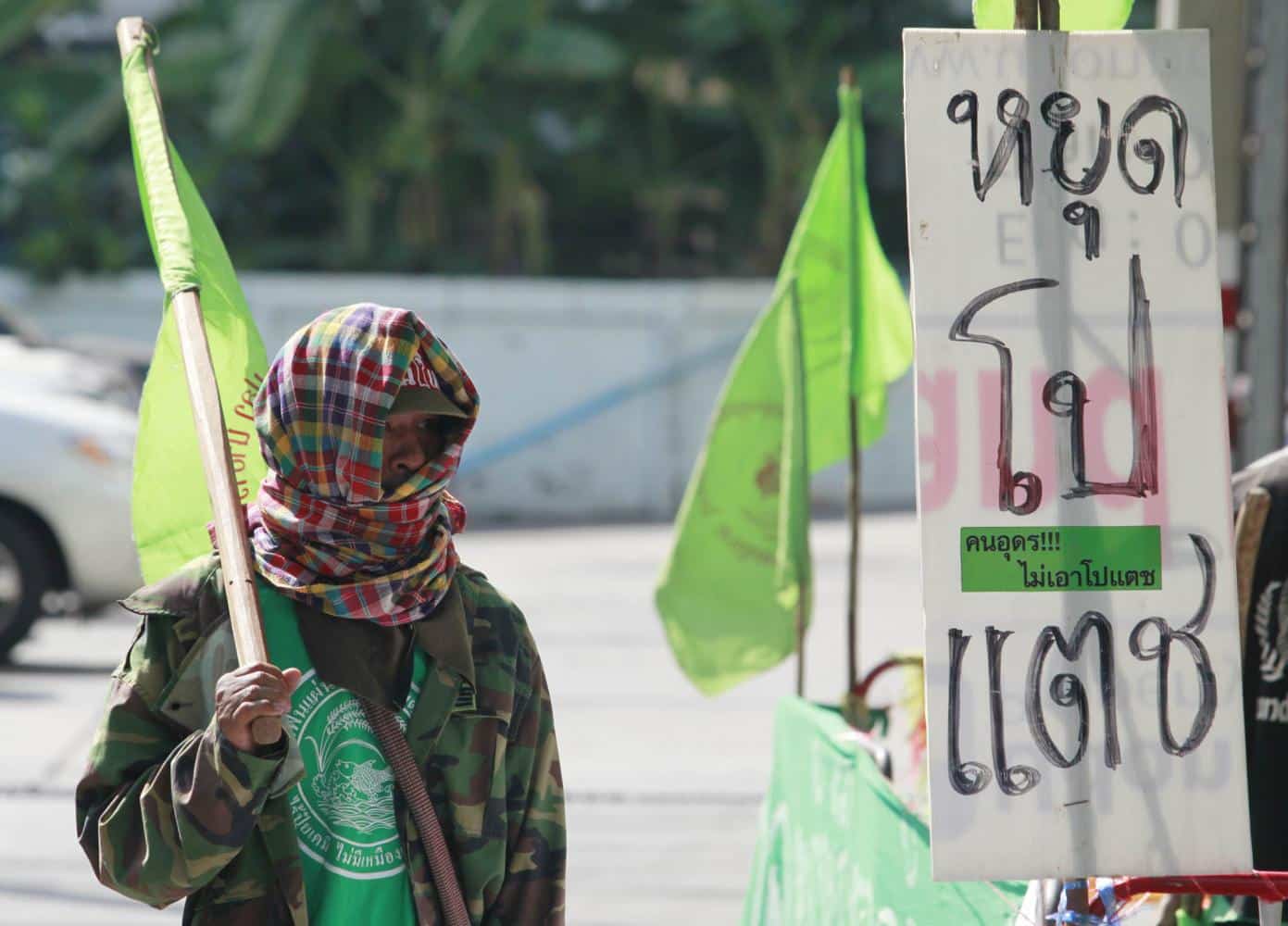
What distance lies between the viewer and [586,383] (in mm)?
19688

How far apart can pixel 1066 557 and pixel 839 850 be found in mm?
1328

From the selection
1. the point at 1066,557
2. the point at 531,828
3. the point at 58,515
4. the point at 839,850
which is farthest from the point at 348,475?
the point at 58,515

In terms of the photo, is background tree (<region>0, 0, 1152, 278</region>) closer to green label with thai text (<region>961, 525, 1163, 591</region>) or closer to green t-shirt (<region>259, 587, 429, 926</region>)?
green label with thai text (<region>961, 525, 1163, 591</region>)

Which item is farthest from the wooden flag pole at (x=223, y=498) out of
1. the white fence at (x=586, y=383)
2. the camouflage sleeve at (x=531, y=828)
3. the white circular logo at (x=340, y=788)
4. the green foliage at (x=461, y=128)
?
the white fence at (x=586, y=383)

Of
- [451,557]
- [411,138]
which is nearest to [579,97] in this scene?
[411,138]

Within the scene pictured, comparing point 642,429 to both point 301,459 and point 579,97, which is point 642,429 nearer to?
point 579,97

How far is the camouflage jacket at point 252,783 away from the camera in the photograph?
197cm

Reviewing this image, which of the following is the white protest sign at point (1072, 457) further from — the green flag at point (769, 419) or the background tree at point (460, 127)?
the background tree at point (460, 127)

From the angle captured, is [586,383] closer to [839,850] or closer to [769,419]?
[769,419]

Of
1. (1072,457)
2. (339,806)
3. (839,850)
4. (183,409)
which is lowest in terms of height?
(839,850)

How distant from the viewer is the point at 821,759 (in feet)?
12.5

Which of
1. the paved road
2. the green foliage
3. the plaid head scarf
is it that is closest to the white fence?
the green foliage

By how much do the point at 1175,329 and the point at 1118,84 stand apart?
334mm

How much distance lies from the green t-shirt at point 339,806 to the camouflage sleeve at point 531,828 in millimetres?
161
